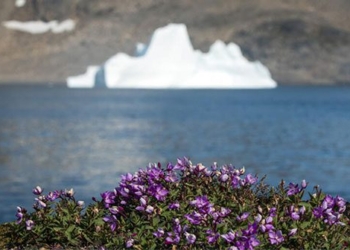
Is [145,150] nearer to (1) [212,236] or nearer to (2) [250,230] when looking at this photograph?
(1) [212,236]

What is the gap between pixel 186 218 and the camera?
12.2 m

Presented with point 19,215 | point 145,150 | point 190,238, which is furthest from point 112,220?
point 145,150

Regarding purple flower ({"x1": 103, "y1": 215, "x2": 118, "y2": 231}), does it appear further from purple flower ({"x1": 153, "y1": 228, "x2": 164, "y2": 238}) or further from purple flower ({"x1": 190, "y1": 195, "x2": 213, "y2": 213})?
purple flower ({"x1": 190, "y1": 195, "x2": 213, "y2": 213})

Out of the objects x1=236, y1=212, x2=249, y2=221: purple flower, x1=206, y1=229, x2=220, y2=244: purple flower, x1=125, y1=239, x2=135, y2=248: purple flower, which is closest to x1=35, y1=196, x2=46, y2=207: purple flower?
x1=125, y1=239, x2=135, y2=248: purple flower

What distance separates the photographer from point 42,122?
110m

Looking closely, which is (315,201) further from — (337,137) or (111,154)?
(337,137)

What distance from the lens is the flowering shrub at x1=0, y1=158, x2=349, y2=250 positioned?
459 inches

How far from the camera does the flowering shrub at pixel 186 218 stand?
38.2 ft

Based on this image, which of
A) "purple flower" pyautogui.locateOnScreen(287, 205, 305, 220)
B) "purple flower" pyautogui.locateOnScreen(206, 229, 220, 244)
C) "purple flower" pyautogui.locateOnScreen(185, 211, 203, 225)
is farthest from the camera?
"purple flower" pyautogui.locateOnScreen(287, 205, 305, 220)

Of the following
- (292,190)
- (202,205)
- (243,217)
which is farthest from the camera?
(292,190)

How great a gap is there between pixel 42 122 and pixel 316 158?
53930 mm

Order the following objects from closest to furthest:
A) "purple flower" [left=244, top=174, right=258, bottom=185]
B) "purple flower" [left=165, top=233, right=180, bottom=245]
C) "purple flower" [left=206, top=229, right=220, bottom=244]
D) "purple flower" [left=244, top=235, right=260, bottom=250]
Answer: "purple flower" [left=244, top=235, right=260, bottom=250] → "purple flower" [left=206, top=229, right=220, bottom=244] → "purple flower" [left=165, top=233, right=180, bottom=245] → "purple flower" [left=244, top=174, right=258, bottom=185]

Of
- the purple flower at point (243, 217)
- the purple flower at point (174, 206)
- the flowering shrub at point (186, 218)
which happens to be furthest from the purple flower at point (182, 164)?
the purple flower at point (243, 217)

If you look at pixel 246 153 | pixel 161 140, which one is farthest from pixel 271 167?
pixel 161 140
